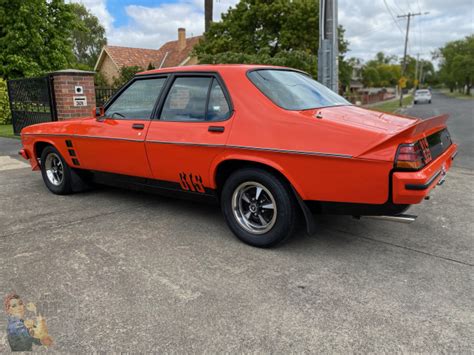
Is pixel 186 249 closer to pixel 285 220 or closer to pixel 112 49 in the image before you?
pixel 285 220

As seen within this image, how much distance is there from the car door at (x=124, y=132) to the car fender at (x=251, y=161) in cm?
90

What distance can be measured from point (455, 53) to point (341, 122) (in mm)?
97965

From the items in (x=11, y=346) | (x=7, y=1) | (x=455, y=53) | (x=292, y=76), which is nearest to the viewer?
(x=11, y=346)

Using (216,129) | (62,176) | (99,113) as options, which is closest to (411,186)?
(216,129)

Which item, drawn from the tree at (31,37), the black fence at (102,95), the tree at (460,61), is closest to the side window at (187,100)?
the black fence at (102,95)

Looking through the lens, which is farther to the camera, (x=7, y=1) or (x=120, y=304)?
(x=7, y=1)

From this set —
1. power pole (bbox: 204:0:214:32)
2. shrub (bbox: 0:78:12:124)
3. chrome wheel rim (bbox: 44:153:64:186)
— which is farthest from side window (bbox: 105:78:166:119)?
power pole (bbox: 204:0:214:32)

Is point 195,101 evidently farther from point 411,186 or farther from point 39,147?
point 39,147

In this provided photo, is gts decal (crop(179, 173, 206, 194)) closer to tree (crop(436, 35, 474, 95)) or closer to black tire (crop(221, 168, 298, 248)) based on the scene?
black tire (crop(221, 168, 298, 248))

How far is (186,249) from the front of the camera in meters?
3.54

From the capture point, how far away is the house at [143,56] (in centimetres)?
3631

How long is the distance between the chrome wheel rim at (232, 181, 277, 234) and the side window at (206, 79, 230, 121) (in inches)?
26.4

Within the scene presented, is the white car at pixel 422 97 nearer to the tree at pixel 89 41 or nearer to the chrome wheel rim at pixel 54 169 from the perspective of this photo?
the tree at pixel 89 41

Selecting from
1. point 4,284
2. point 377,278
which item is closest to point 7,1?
point 4,284
